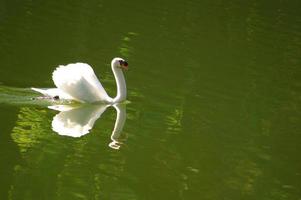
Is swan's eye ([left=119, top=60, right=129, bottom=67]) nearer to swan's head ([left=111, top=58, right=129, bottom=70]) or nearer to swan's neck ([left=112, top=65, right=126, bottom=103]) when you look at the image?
swan's head ([left=111, top=58, right=129, bottom=70])

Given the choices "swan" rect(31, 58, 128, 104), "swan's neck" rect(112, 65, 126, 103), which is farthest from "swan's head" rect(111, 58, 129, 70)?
"swan" rect(31, 58, 128, 104)

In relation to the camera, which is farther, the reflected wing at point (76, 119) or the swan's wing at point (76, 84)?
the swan's wing at point (76, 84)

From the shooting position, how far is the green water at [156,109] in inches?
408

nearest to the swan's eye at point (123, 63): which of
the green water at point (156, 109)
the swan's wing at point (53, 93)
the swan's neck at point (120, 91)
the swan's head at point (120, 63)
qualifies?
the swan's head at point (120, 63)

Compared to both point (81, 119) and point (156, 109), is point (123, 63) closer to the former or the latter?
point (156, 109)

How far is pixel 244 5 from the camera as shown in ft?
101

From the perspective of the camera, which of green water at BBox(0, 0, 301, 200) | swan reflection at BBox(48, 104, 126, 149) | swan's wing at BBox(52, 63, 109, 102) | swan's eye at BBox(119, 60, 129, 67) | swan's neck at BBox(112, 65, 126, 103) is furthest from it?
swan's eye at BBox(119, 60, 129, 67)

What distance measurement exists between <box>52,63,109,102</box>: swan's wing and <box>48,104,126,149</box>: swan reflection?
231 mm

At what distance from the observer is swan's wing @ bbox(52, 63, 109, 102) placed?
13.6m

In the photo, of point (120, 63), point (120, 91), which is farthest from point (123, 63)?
point (120, 91)

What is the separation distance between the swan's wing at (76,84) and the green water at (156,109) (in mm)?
293

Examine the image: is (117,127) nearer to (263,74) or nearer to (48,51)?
(48,51)

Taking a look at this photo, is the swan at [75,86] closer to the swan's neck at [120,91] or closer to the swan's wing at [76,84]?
the swan's wing at [76,84]

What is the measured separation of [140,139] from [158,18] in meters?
13.1
